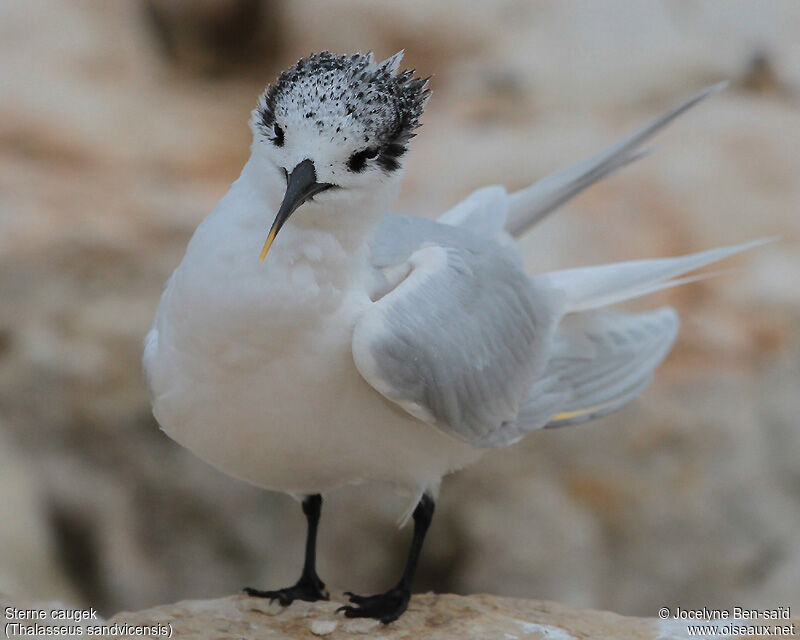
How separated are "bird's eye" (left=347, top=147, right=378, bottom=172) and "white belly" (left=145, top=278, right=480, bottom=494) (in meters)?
0.42

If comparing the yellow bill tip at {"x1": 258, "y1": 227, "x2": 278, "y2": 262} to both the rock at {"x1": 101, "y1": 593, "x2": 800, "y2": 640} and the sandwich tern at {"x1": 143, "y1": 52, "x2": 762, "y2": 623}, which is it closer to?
the sandwich tern at {"x1": 143, "y1": 52, "x2": 762, "y2": 623}

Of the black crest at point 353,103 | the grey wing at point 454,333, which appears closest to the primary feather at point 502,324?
the grey wing at point 454,333

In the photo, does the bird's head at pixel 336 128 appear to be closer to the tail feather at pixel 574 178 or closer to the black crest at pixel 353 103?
the black crest at pixel 353 103

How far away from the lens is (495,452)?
18.9ft

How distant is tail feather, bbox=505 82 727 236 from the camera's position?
4.04 m

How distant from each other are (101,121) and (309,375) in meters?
4.12

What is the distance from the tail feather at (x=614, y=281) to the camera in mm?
4012

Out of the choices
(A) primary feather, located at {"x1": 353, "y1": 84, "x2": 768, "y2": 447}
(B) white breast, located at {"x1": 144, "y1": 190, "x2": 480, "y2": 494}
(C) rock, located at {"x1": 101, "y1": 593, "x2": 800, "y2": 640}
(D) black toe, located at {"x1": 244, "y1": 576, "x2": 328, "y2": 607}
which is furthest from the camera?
(D) black toe, located at {"x1": 244, "y1": 576, "x2": 328, "y2": 607}

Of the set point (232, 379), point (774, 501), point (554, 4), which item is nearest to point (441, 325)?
Result: point (232, 379)

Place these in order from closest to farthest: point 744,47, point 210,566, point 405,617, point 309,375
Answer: point 309,375, point 405,617, point 210,566, point 744,47

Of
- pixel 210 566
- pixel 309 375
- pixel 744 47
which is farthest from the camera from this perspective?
pixel 744 47

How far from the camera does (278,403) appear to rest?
9.75 feet

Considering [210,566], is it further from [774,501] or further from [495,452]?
[774,501]

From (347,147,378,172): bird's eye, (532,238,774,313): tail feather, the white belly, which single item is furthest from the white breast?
(532,238,774,313): tail feather
